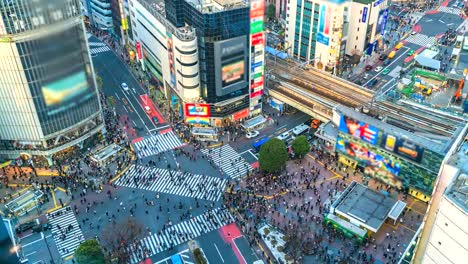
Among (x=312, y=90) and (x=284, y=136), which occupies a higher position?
(x=312, y=90)

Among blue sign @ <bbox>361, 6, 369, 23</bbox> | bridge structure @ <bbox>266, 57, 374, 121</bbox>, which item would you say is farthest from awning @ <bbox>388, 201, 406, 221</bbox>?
blue sign @ <bbox>361, 6, 369, 23</bbox>

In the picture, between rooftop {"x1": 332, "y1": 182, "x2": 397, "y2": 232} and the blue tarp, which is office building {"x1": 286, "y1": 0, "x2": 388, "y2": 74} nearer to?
the blue tarp

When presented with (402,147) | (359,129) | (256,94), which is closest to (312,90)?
(256,94)

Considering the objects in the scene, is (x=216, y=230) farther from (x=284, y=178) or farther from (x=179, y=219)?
(x=284, y=178)

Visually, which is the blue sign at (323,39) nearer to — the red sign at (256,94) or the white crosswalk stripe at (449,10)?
the red sign at (256,94)

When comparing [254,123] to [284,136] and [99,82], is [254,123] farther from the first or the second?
[99,82]

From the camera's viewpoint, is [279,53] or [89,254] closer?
[89,254]

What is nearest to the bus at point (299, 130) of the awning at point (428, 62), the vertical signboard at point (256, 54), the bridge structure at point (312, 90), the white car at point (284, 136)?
the white car at point (284, 136)

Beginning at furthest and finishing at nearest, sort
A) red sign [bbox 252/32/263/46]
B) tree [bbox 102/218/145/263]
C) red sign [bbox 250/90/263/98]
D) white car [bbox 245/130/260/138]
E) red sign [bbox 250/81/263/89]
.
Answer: red sign [bbox 250/90/263/98] < red sign [bbox 250/81/263/89] < white car [bbox 245/130/260/138] < red sign [bbox 252/32/263/46] < tree [bbox 102/218/145/263]
